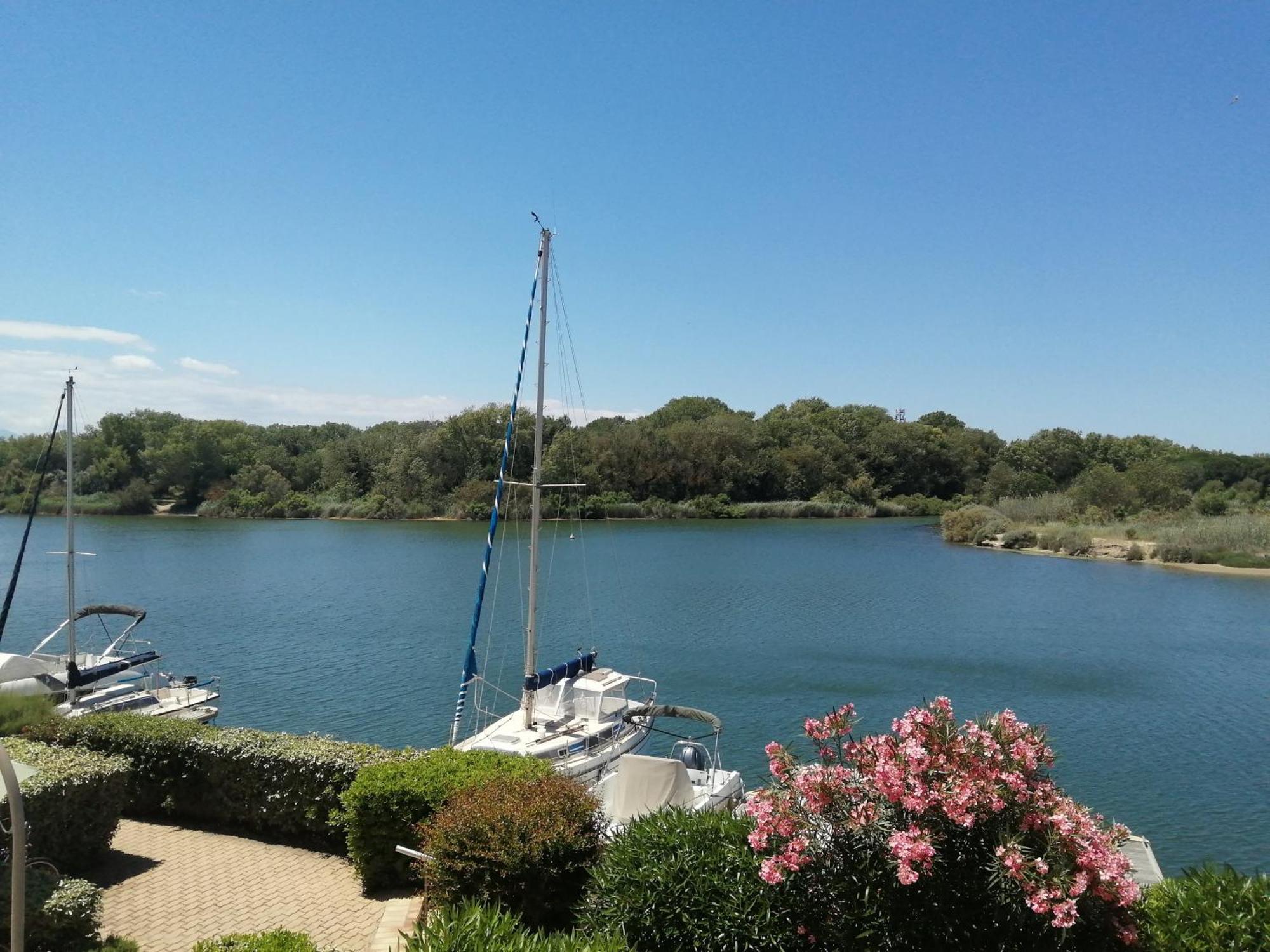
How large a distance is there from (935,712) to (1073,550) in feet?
198

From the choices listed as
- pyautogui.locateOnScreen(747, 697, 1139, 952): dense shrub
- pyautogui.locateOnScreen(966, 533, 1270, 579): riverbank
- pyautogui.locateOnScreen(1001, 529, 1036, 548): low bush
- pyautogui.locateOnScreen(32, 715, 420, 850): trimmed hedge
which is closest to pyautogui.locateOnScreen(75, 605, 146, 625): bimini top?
pyautogui.locateOnScreen(32, 715, 420, 850): trimmed hedge

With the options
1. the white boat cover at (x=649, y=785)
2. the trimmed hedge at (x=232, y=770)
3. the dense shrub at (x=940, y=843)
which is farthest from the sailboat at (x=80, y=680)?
the dense shrub at (x=940, y=843)

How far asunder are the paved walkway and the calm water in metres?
9.45

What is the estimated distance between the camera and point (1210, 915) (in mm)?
5328

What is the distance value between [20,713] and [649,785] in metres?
9.44

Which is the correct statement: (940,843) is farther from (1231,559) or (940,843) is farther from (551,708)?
(1231,559)

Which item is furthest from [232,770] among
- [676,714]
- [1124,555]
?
Answer: [1124,555]

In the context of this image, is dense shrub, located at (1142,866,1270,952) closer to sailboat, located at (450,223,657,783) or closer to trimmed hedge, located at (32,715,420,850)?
trimmed hedge, located at (32,715,420,850)

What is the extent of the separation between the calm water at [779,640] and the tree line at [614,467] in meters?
22.3

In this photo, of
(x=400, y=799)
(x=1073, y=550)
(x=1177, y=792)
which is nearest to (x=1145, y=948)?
(x=400, y=799)

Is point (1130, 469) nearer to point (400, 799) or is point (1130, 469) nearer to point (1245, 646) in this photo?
point (1245, 646)

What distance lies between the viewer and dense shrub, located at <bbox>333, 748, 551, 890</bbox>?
28.7ft

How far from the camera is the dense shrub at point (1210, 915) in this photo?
5.18 meters

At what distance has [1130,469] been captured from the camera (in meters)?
76.8
